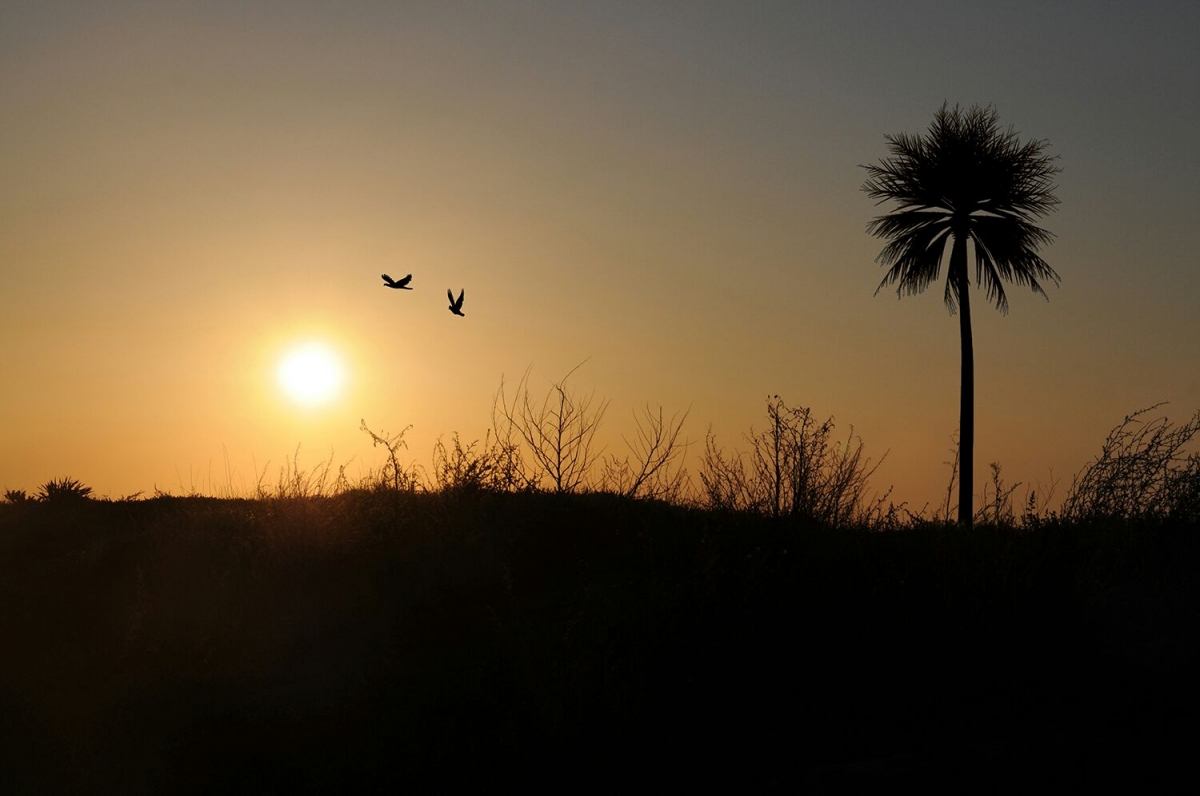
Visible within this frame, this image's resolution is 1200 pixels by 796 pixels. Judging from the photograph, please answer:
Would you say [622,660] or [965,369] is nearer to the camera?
[622,660]

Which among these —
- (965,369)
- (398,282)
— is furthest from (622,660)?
(965,369)

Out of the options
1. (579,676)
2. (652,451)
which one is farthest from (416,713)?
(652,451)

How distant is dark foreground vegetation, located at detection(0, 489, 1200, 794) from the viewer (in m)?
6.54

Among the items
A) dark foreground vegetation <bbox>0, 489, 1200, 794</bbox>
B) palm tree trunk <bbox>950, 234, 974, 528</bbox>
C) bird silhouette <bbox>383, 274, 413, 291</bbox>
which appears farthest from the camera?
palm tree trunk <bbox>950, 234, 974, 528</bbox>

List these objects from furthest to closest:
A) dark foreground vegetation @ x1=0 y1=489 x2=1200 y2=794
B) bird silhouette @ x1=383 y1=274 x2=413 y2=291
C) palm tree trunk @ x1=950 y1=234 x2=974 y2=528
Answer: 1. palm tree trunk @ x1=950 y1=234 x2=974 y2=528
2. bird silhouette @ x1=383 y1=274 x2=413 y2=291
3. dark foreground vegetation @ x1=0 y1=489 x2=1200 y2=794

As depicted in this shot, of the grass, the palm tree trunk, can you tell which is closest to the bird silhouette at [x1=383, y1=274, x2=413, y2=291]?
the grass

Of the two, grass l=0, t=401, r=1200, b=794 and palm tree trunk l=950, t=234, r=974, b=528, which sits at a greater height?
palm tree trunk l=950, t=234, r=974, b=528

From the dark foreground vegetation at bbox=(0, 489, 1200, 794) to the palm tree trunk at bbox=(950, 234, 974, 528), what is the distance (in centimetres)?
1029

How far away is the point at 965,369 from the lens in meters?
20.7

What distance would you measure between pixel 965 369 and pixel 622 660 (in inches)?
613

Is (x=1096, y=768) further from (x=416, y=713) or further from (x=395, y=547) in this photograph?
(x=395, y=547)

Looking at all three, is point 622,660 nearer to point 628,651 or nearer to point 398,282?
point 628,651

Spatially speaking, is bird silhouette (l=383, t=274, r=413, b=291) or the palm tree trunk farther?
the palm tree trunk

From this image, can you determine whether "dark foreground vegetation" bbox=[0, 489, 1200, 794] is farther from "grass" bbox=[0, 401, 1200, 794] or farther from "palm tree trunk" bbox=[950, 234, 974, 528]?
"palm tree trunk" bbox=[950, 234, 974, 528]
